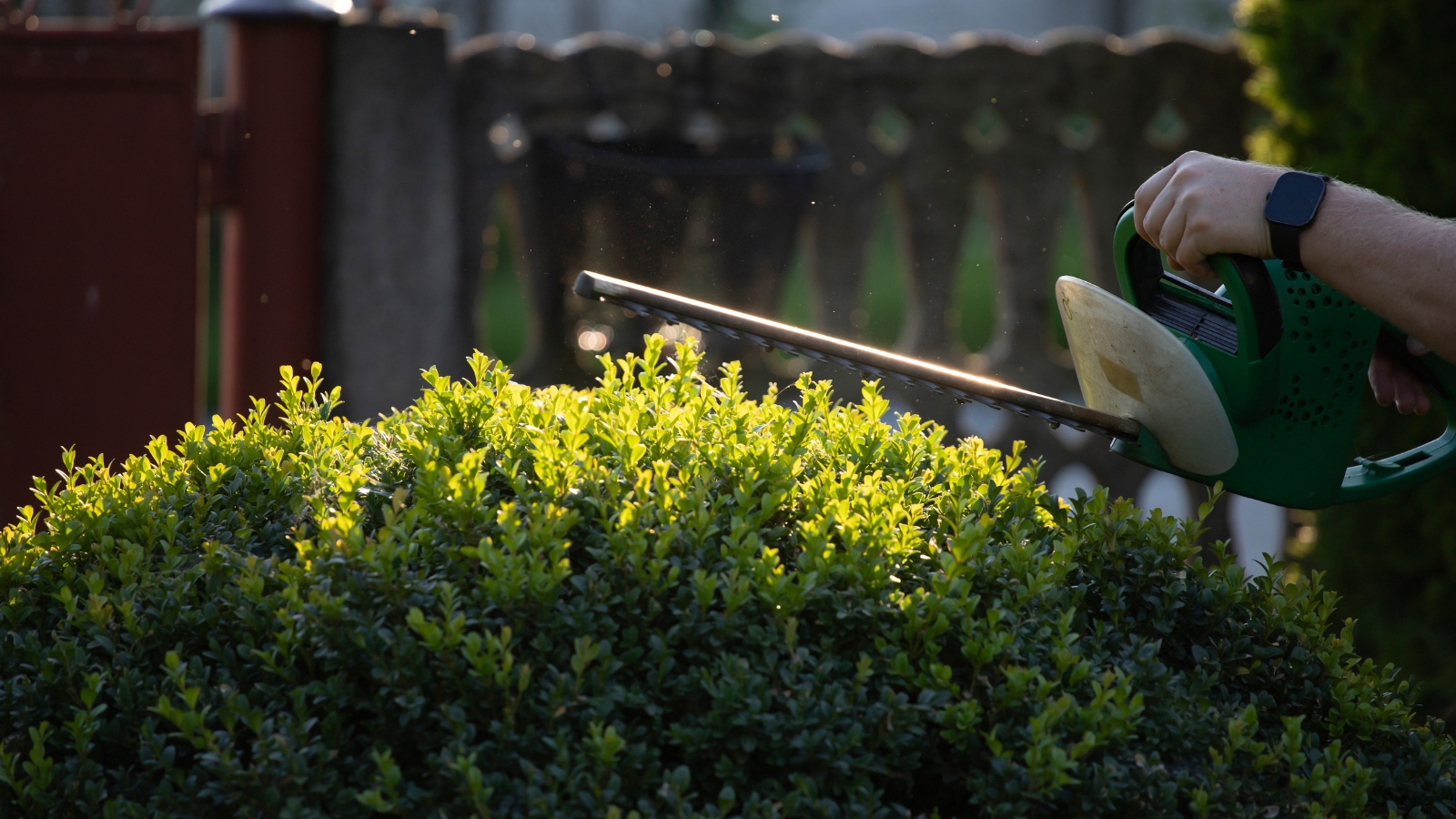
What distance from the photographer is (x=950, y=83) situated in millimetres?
4617

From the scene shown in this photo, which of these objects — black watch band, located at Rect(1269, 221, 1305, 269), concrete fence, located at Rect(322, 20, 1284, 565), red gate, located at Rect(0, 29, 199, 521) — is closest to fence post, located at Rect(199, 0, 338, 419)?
red gate, located at Rect(0, 29, 199, 521)

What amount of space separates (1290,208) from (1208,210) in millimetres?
107

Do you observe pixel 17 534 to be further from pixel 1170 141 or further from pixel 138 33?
pixel 1170 141

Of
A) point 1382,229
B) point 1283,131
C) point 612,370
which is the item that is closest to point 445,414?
point 612,370

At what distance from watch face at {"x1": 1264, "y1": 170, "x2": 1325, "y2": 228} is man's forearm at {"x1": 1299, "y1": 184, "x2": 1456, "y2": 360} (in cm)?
2

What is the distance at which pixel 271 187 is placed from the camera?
145 inches

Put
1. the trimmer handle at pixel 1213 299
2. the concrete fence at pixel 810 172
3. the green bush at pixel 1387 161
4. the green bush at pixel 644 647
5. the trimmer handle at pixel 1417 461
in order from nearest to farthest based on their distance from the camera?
the green bush at pixel 644 647
the trimmer handle at pixel 1213 299
the trimmer handle at pixel 1417 461
the green bush at pixel 1387 161
the concrete fence at pixel 810 172

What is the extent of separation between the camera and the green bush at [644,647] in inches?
48.7

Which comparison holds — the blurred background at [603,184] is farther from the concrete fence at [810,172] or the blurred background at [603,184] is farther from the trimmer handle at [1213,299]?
the trimmer handle at [1213,299]

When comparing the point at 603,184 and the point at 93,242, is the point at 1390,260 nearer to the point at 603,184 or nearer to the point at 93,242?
the point at 603,184

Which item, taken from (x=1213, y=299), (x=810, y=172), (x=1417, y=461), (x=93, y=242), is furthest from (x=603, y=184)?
(x=1417, y=461)

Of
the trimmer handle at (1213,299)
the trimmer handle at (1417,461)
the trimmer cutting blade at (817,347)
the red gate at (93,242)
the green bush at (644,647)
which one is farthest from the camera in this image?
the red gate at (93,242)

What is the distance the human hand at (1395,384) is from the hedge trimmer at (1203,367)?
3.9 inches

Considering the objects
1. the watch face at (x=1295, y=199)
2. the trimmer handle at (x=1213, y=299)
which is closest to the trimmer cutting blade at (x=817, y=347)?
the trimmer handle at (x=1213, y=299)
